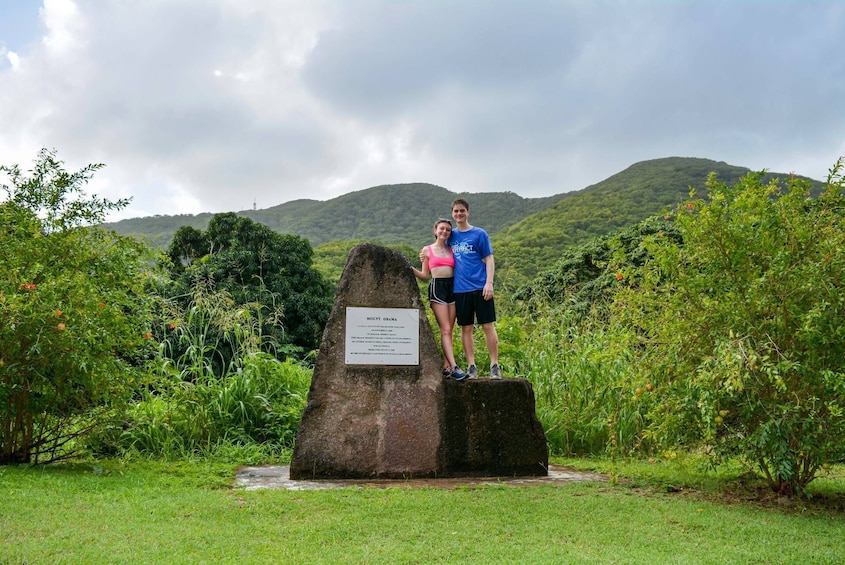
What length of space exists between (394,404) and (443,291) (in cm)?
114

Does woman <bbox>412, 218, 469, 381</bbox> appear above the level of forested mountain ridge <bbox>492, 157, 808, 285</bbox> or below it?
below

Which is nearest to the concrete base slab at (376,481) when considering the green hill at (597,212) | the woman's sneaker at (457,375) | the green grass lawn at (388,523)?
the green grass lawn at (388,523)

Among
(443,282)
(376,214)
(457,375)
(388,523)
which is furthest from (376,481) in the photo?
(376,214)

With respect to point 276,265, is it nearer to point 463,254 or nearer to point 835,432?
point 463,254

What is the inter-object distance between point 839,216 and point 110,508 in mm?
5700

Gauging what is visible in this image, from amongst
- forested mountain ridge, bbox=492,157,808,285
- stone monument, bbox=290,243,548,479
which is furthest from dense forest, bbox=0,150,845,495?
forested mountain ridge, bbox=492,157,808,285

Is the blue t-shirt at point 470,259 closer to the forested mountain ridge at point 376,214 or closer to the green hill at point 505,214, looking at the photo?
the green hill at point 505,214

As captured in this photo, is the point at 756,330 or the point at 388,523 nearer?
the point at 388,523

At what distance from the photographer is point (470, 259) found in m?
6.55

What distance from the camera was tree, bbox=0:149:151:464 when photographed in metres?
5.50

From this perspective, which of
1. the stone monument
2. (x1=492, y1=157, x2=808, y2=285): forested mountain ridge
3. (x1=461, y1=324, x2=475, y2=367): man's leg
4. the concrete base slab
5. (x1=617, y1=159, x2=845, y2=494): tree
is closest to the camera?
(x1=617, y1=159, x2=845, y2=494): tree

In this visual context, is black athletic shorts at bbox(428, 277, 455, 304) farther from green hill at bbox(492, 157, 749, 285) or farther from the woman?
green hill at bbox(492, 157, 749, 285)

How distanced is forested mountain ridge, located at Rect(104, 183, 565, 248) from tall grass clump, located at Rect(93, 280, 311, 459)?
111 ft

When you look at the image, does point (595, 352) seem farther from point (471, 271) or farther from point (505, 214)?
point (505, 214)
